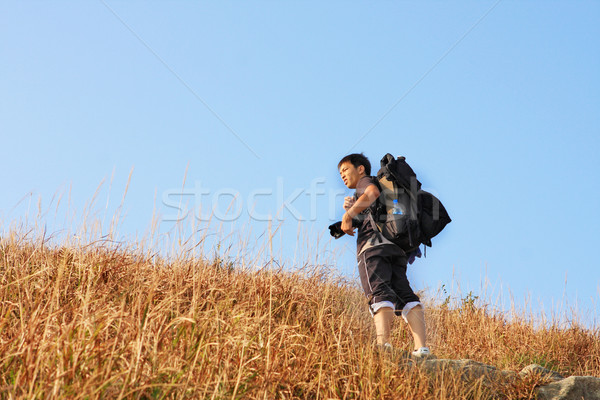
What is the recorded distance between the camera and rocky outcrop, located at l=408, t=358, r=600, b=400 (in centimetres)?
416

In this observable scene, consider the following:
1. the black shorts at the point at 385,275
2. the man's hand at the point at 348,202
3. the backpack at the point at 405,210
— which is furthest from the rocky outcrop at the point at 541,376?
the man's hand at the point at 348,202

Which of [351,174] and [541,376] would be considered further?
[351,174]

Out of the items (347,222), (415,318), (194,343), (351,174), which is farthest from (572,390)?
(194,343)

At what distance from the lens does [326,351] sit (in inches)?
144

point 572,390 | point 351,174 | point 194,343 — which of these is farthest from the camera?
point 351,174

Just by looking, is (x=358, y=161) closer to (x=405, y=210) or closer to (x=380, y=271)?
(x=405, y=210)

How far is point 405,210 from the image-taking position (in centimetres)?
459

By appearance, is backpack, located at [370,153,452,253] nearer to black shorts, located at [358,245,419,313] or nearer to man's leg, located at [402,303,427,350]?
black shorts, located at [358,245,419,313]

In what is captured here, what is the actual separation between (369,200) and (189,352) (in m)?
2.25

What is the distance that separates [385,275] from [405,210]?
608 mm

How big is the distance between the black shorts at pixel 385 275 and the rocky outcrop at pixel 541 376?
589 millimetres

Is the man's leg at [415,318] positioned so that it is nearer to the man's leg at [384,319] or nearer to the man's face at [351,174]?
the man's leg at [384,319]

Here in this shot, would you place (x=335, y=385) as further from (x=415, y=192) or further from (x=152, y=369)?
(x=415, y=192)

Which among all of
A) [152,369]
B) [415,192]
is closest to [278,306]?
[415,192]
